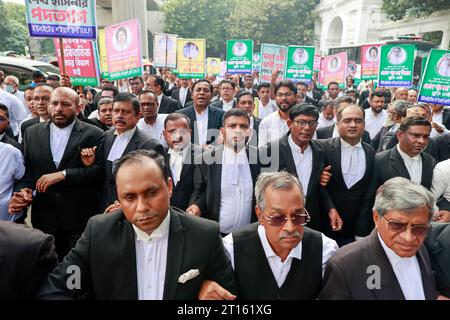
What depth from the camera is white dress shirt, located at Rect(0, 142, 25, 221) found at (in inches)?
111

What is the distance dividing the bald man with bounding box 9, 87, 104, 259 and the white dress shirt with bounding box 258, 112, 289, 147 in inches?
90.6

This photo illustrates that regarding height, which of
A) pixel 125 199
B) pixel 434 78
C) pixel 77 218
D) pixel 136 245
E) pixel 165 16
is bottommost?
pixel 77 218

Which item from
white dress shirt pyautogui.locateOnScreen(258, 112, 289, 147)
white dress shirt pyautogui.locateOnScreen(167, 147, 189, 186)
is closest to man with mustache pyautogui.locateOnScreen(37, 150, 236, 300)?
white dress shirt pyautogui.locateOnScreen(167, 147, 189, 186)

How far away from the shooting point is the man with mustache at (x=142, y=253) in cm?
165

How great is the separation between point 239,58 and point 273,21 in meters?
30.5

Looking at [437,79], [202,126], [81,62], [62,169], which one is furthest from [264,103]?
[62,169]

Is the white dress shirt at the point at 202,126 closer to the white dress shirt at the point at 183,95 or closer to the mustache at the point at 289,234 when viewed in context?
the mustache at the point at 289,234

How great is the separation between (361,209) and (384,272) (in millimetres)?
1565

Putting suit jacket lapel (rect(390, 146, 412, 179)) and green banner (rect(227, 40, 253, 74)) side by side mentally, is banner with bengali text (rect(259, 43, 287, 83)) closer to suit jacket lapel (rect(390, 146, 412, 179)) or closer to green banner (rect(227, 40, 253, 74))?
green banner (rect(227, 40, 253, 74))

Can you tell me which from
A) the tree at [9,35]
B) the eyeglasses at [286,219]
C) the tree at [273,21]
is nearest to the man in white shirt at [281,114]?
the eyeglasses at [286,219]

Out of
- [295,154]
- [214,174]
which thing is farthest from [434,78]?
[214,174]

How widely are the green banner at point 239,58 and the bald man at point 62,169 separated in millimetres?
7179

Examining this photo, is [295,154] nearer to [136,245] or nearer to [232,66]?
[136,245]

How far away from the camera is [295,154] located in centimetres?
328
